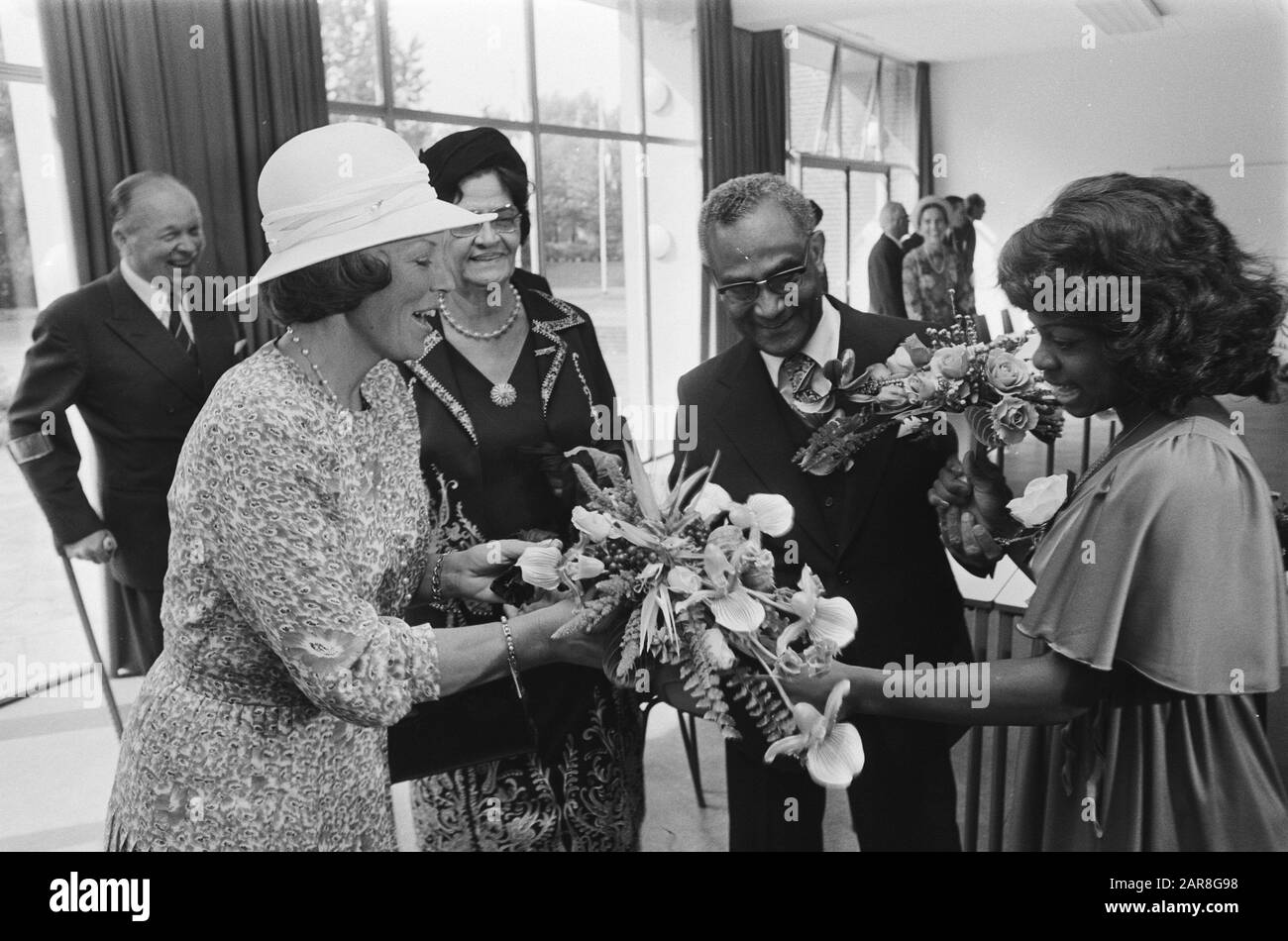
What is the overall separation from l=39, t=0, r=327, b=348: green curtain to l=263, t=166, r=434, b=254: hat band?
12.0 ft

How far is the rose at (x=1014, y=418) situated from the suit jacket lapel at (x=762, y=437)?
385mm

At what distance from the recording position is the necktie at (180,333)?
3875mm

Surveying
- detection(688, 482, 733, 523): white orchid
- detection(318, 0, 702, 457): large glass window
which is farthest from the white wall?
detection(688, 482, 733, 523): white orchid

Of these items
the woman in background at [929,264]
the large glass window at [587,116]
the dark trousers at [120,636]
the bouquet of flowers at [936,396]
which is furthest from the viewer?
the woman in background at [929,264]

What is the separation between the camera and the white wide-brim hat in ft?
4.59

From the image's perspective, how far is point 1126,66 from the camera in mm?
13273

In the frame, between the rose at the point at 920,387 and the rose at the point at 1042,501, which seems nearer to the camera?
the rose at the point at 1042,501

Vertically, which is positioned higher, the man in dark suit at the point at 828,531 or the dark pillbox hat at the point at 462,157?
the dark pillbox hat at the point at 462,157

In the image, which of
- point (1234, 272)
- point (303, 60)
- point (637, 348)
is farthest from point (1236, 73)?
point (1234, 272)

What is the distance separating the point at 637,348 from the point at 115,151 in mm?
5474

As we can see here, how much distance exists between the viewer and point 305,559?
4.29 feet

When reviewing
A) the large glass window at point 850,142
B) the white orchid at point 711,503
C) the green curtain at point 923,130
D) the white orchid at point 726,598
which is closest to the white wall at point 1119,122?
the green curtain at point 923,130

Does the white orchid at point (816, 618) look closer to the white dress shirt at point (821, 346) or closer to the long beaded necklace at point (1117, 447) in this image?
the long beaded necklace at point (1117, 447)

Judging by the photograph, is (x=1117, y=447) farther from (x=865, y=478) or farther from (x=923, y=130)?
(x=923, y=130)
